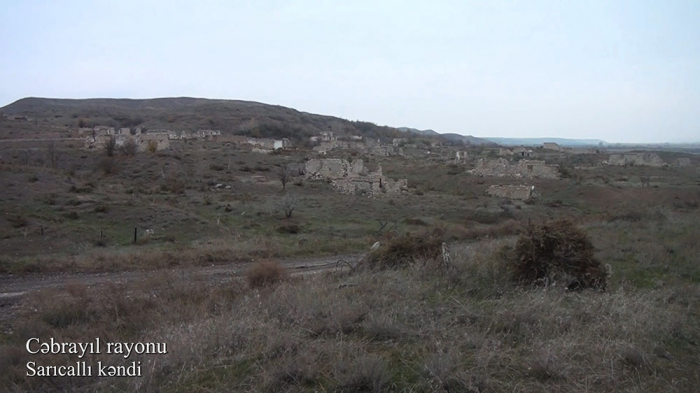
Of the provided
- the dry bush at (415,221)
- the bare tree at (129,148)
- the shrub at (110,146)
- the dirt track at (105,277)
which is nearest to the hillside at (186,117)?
the shrub at (110,146)

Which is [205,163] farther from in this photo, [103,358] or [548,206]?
[103,358]

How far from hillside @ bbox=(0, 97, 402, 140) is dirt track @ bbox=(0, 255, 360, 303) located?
78.3m

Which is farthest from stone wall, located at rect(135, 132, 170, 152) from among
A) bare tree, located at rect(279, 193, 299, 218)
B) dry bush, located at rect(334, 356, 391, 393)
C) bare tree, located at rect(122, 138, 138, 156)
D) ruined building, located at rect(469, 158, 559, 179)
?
dry bush, located at rect(334, 356, 391, 393)

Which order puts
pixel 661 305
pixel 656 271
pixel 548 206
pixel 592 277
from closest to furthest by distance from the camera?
1. pixel 661 305
2. pixel 592 277
3. pixel 656 271
4. pixel 548 206

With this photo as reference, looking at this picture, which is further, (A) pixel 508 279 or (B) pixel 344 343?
(A) pixel 508 279

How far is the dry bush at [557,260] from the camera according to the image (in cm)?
779

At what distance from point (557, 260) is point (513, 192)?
98.1 feet

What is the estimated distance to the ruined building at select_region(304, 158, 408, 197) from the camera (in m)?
35.1

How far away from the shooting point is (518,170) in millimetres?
45531

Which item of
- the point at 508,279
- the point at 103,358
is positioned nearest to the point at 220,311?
the point at 103,358

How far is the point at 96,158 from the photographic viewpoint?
4575cm

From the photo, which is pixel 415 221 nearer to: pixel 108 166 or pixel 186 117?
pixel 108 166

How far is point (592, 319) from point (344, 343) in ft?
10.3

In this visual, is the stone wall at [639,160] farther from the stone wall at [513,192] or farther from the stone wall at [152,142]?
the stone wall at [152,142]
